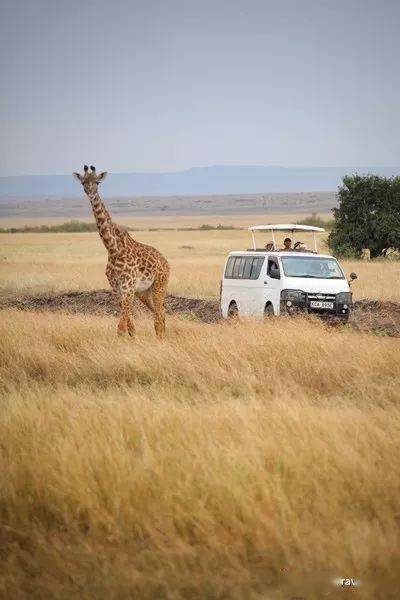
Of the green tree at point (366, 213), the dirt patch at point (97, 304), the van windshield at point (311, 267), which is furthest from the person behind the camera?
the green tree at point (366, 213)

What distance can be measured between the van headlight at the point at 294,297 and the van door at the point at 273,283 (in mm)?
164

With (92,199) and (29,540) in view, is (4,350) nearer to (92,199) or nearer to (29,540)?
(92,199)

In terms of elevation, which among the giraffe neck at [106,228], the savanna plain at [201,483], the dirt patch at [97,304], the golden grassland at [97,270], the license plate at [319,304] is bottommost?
the golden grassland at [97,270]

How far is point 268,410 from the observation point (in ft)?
31.3

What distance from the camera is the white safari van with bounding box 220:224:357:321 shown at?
1955 centimetres

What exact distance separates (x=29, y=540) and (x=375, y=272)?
31.8 meters

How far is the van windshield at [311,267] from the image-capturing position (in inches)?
787

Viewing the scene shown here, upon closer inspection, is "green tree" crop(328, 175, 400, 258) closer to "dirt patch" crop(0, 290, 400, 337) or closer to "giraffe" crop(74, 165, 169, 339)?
"dirt patch" crop(0, 290, 400, 337)

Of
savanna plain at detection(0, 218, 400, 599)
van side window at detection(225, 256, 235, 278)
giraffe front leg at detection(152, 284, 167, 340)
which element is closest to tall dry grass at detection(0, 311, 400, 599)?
savanna plain at detection(0, 218, 400, 599)

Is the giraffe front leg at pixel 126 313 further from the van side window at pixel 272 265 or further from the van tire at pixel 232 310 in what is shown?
the van tire at pixel 232 310

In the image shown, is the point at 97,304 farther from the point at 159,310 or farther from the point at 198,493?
the point at 198,493

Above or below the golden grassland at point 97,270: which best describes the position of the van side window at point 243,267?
above

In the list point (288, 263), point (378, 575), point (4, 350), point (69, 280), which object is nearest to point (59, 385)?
point (4, 350)

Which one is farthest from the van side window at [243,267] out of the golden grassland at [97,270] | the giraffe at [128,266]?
the golden grassland at [97,270]
